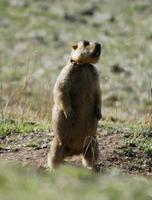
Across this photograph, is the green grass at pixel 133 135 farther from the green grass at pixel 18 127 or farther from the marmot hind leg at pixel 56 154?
the marmot hind leg at pixel 56 154

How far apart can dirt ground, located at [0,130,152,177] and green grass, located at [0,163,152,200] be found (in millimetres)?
2523

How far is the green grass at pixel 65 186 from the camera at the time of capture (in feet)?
19.8

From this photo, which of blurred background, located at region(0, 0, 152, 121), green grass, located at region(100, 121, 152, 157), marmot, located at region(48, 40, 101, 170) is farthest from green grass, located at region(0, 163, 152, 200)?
blurred background, located at region(0, 0, 152, 121)

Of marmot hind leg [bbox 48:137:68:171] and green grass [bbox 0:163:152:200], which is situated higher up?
green grass [bbox 0:163:152:200]

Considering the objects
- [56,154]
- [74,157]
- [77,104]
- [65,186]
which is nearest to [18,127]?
[74,157]

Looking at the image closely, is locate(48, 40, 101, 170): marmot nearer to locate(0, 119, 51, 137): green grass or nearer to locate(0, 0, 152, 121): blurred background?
locate(0, 119, 51, 137): green grass

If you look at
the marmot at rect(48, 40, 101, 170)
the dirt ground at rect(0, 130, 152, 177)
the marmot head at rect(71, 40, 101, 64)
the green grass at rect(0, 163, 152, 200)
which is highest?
the marmot head at rect(71, 40, 101, 64)

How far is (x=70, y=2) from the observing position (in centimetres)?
2850

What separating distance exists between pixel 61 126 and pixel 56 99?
0.33 m

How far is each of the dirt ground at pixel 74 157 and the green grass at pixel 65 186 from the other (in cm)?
252

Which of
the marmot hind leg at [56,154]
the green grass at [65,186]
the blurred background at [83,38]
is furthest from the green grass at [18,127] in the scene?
the green grass at [65,186]

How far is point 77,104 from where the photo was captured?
925 centimetres

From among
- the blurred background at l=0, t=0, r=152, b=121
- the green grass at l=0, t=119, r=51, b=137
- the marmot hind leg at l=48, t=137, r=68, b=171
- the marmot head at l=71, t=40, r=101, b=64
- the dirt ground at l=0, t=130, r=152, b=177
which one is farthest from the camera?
the blurred background at l=0, t=0, r=152, b=121

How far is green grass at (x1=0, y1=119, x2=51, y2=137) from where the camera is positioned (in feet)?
36.1
